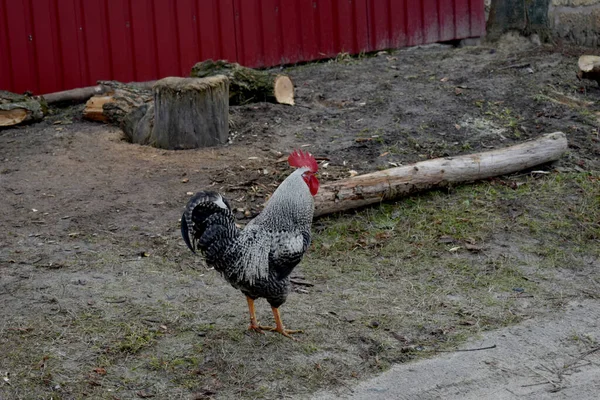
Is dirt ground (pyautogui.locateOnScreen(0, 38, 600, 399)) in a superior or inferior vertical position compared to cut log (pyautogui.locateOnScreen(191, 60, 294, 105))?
inferior

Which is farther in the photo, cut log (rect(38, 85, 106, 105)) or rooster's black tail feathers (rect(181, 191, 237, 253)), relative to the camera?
cut log (rect(38, 85, 106, 105))

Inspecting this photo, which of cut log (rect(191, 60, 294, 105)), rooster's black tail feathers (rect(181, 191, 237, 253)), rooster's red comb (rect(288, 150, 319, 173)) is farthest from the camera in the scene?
cut log (rect(191, 60, 294, 105))

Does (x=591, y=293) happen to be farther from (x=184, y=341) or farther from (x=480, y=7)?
(x=480, y=7)

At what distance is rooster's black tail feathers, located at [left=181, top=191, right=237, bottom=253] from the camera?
5820 mm

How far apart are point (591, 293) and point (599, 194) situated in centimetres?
188

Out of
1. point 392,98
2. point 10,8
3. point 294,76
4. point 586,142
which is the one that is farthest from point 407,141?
point 10,8

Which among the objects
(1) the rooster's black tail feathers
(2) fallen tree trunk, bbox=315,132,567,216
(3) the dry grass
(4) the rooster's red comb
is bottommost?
(3) the dry grass

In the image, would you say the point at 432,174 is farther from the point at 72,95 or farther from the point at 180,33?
the point at 72,95

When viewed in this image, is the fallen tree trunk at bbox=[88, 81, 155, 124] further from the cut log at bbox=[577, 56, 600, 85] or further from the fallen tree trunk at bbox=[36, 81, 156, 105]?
the cut log at bbox=[577, 56, 600, 85]

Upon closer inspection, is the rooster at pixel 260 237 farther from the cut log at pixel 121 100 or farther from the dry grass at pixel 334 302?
the cut log at pixel 121 100

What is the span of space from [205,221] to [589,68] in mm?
6674

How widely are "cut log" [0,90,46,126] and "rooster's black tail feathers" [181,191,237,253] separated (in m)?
5.52

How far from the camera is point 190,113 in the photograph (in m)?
9.41

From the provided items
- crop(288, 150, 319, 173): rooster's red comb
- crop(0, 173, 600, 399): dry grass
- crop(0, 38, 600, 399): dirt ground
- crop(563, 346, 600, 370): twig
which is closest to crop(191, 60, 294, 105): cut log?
crop(0, 38, 600, 399): dirt ground
